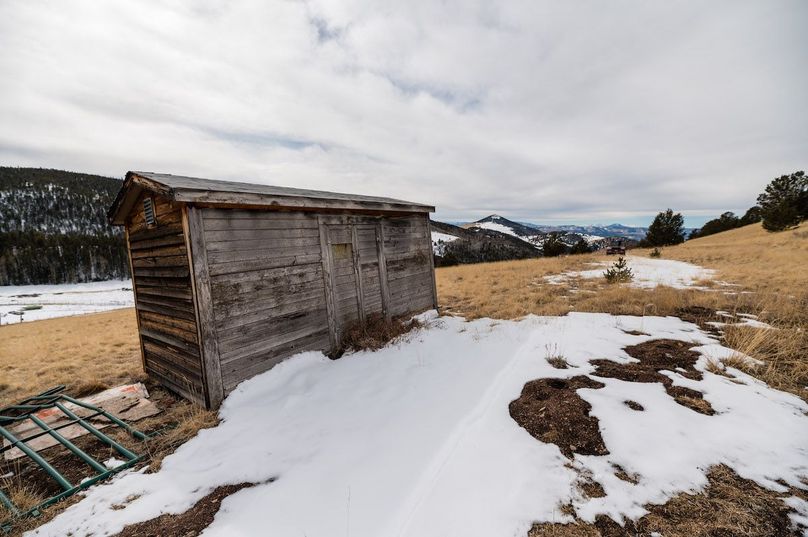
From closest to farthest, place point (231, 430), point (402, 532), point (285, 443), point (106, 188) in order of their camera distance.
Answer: point (402, 532)
point (285, 443)
point (231, 430)
point (106, 188)

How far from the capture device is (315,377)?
5711 mm

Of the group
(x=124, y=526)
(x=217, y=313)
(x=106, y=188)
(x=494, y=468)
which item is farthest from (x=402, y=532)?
(x=106, y=188)

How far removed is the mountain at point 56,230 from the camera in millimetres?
77125

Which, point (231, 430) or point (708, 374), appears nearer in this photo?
point (231, 430)

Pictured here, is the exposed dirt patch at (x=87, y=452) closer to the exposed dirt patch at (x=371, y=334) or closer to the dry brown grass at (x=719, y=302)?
the exposed dirt patch at (x=371, y=334)

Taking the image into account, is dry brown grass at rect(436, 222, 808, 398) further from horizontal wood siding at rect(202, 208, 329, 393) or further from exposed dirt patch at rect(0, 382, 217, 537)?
exposed dirt patch at rect(0, 382, 217, 537)

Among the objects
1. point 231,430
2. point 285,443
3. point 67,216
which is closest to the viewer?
point 285,443

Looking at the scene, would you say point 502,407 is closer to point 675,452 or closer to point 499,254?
point 675,452

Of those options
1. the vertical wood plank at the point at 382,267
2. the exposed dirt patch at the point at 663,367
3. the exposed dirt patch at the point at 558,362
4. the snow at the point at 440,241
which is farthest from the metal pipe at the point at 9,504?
the snow at the point at 440,241

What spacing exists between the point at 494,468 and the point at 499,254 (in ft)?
322

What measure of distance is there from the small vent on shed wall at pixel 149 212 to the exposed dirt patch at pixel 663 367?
7.84 metres

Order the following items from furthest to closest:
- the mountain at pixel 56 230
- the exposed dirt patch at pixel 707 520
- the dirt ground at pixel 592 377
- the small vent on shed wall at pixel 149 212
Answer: the mountain at pixel 56 230
the small vent on shed wall at pixel 149 212
the dirt ground at pixel 592 377
the exposed dirt patch at pixel 707 520

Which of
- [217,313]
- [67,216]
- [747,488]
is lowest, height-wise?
[747,488]

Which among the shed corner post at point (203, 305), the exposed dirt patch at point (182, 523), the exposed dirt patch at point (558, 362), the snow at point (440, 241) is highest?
the snow at point (440, 241)
